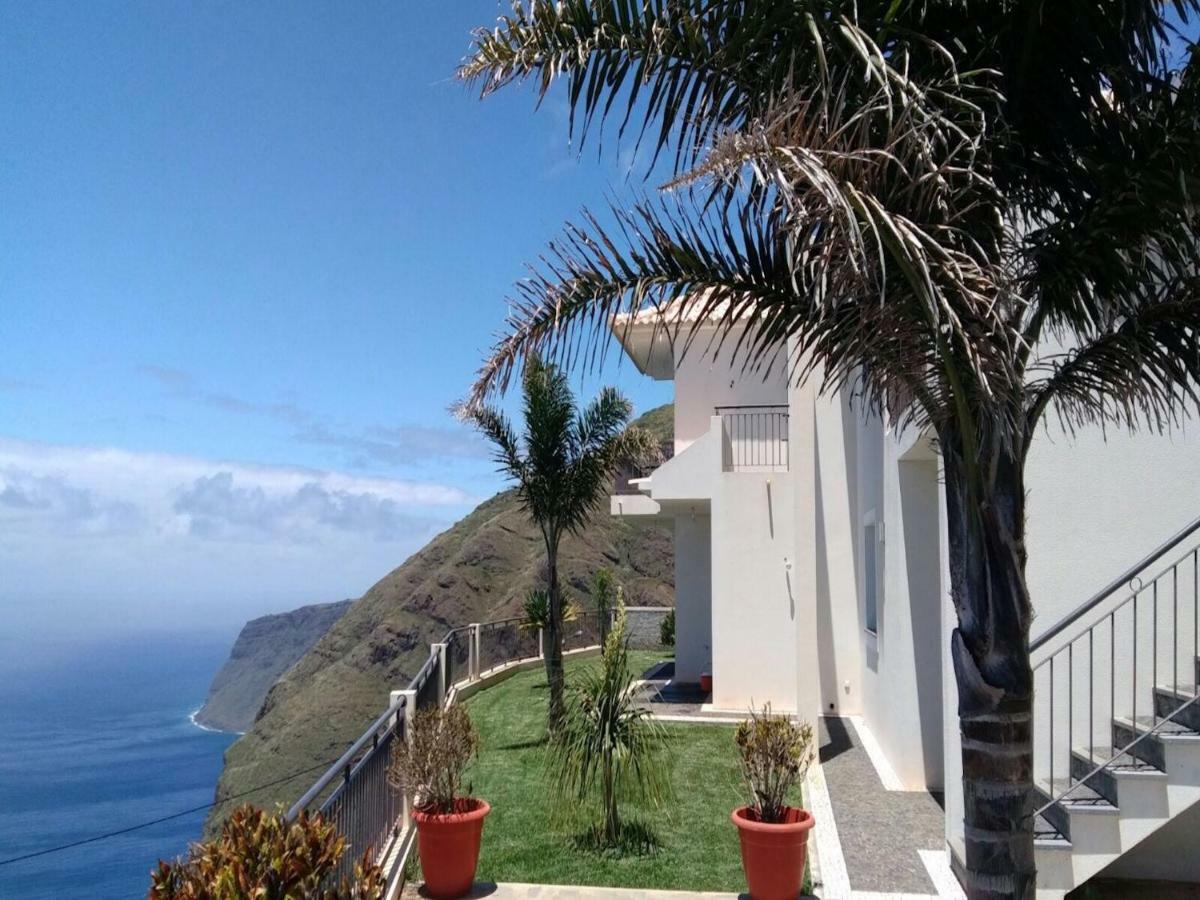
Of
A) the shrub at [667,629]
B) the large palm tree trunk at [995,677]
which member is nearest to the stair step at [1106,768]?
the large palm tree trunk at [995,677]

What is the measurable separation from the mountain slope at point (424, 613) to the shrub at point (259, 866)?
39.6 meters

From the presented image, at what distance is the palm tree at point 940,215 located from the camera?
10.8 ft

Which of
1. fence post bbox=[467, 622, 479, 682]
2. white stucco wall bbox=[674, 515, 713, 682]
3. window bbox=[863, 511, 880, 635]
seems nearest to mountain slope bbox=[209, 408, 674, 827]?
white stucco wall bbox=[674, 515, 713, 682]

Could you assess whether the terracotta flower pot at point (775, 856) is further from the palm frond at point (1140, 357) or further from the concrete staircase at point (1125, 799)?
the palm frond at point (1140, 357)

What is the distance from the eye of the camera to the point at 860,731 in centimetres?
1248

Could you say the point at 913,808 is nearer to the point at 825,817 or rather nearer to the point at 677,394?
the point at 825,817

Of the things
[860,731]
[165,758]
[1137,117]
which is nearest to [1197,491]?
[1137,117]

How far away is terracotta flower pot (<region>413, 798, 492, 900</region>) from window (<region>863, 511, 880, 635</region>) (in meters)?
6.11

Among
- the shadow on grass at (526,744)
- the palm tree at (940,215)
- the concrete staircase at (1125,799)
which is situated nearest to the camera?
the palm tree at (940,215)

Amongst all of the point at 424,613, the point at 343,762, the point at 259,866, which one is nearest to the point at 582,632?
the point at 343,762

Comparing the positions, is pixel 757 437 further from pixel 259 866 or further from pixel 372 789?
pixel 259 866

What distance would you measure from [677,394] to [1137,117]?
14.1 metres

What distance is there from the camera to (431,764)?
677 cm

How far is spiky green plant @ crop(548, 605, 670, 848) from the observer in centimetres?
784
